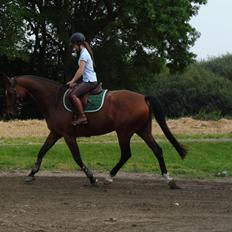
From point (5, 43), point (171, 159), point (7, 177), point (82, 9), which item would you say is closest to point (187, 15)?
point (82, 9)

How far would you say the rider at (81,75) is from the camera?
12.6 meters

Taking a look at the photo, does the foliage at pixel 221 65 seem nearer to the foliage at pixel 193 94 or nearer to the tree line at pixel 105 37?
the foliage at pixel 193 94

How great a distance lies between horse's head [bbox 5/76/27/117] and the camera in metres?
13.2

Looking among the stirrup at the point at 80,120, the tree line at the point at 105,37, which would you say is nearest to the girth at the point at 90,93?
the stirrup at the point at 80,120

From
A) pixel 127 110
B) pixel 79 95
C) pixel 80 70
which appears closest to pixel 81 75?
pixel 80 70

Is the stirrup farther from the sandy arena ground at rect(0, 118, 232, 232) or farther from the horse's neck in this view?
the sandy arena ground at rect(0, 118, 232, 232)

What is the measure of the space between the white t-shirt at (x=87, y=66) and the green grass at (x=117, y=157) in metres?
3.78

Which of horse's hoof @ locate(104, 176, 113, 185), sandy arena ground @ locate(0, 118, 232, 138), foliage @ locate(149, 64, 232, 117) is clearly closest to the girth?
horse's hoof @ locate(104, 176, 113, 185)

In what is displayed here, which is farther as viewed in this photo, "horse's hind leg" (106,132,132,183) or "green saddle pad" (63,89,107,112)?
"horse's hind leg" (106,132,132,183)

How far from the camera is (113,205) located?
10031 mm

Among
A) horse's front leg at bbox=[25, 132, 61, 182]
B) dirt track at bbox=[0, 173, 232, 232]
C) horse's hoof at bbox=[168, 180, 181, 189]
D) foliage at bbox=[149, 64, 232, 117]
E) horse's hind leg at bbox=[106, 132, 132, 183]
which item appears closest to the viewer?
dirt track at bbox=[0, 173, 232, 232]

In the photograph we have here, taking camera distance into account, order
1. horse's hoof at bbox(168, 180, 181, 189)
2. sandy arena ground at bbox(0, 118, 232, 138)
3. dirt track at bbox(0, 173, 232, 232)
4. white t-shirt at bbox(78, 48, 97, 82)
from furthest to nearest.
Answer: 1. sandy arena ground at bbox(0, 118, 232, 138)
2. white t-shirt at bbox(78, 48, 97, 82)
3. horse's hoof at bbox(168, 180, 181, 189)
4. dirt track at bbox(0, 173, 232, 232)

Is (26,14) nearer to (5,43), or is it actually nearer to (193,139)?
(5,43)

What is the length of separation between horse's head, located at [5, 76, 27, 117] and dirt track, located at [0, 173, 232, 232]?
4.96 feet
